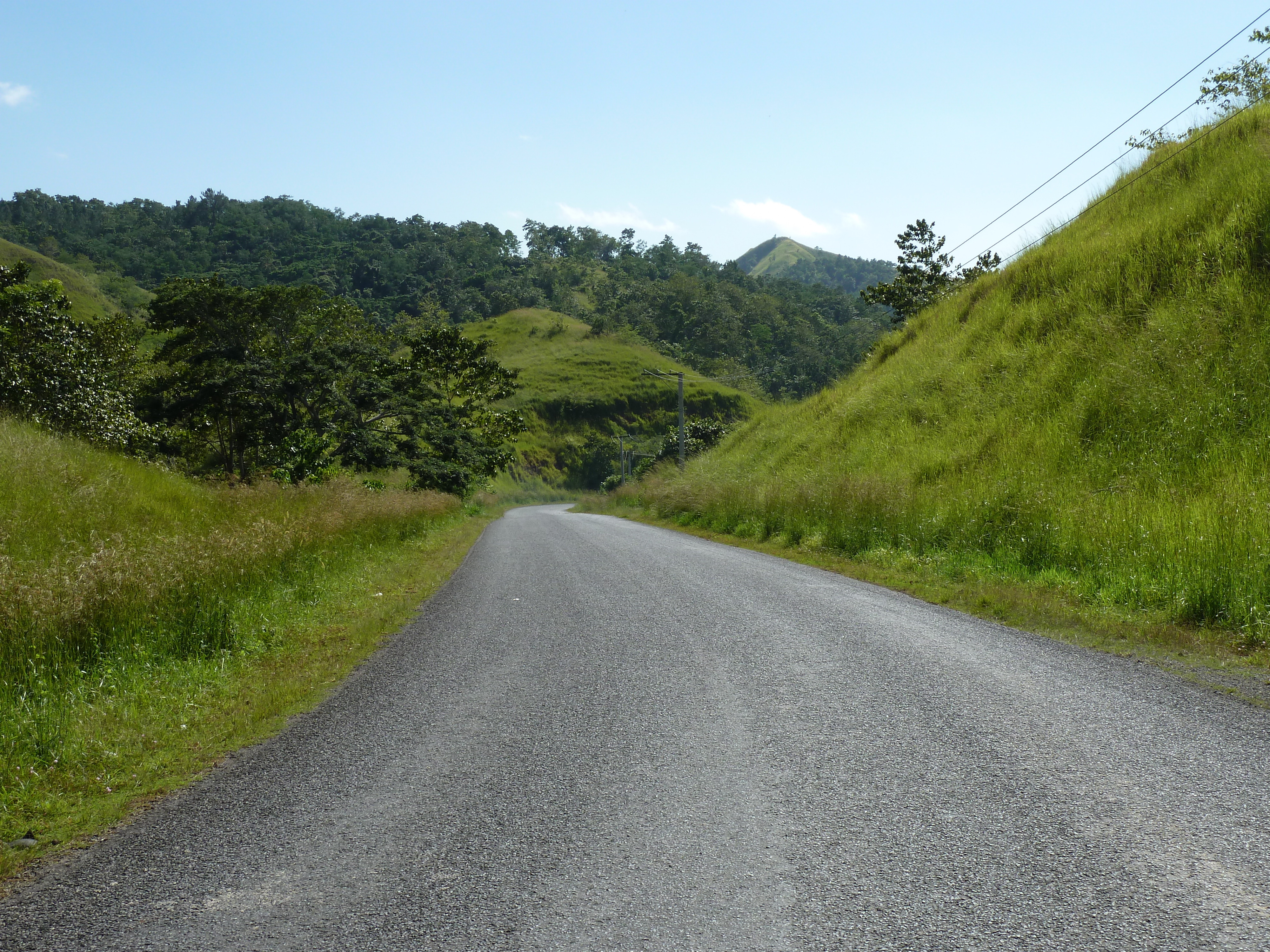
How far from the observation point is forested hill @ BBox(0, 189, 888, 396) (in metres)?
125

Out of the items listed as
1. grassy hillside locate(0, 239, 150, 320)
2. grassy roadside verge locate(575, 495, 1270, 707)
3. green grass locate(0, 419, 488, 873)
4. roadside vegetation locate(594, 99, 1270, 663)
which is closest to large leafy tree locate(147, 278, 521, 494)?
green grass locate(0, 419, 488, 873)

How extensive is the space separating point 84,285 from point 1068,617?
124541 mm

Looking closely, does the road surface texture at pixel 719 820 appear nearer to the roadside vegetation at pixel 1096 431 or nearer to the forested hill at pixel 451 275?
the roadside vegetation at pixel 1096 431

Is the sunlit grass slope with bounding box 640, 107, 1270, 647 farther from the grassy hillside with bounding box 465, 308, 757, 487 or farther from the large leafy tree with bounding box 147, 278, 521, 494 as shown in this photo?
the grassy hillside with bounding box 465, 308, 757, 487

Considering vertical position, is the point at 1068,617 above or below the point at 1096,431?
below

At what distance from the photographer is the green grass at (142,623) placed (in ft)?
14.7

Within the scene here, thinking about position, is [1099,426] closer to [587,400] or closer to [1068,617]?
[1068,617]

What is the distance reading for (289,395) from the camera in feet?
88.3

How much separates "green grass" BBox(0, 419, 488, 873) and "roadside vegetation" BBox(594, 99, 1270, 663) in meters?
7.80

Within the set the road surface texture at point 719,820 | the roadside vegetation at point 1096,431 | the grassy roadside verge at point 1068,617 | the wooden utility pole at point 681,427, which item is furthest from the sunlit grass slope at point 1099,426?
the wooden utility pole at point 681,427

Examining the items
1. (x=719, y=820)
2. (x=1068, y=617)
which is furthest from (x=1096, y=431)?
(x=719, y=820)

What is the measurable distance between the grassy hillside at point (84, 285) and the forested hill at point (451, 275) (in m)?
6.33

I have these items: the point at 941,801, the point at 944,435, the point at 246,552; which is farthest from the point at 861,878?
the point at 944,435

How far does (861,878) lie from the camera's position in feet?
9.65
